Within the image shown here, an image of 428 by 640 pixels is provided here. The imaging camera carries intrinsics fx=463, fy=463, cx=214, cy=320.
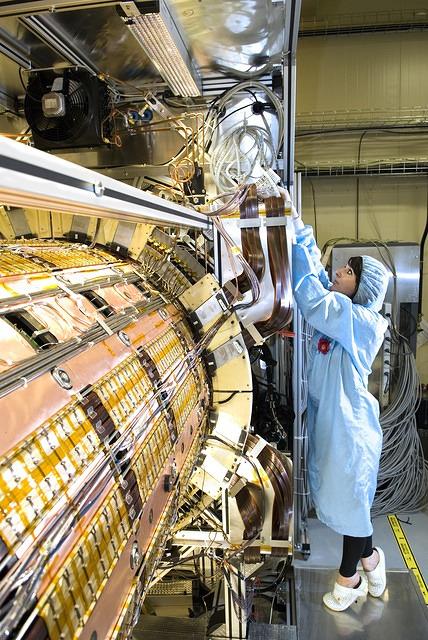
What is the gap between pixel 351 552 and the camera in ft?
7.68

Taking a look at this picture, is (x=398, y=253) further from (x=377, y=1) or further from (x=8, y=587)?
(x=8, y=587)

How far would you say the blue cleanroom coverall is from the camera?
2.16 metres

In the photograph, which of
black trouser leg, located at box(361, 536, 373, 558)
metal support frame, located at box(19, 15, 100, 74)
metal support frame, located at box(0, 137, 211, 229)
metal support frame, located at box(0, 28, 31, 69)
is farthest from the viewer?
black trouser leg, located at box(361, 536, 373, 558)

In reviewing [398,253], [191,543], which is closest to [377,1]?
[398,253]

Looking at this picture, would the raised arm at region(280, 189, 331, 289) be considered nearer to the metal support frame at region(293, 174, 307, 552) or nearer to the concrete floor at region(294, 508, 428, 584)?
Answer: the metal support frame at region(293, 174, 307, 552)

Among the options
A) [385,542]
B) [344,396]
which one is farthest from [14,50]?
[385,542]

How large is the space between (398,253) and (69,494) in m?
3.51

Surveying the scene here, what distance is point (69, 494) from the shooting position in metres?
0.84

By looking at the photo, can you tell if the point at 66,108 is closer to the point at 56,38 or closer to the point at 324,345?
the point at 56,38

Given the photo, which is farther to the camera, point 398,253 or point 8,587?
point 398,253

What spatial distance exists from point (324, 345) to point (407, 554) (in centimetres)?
171

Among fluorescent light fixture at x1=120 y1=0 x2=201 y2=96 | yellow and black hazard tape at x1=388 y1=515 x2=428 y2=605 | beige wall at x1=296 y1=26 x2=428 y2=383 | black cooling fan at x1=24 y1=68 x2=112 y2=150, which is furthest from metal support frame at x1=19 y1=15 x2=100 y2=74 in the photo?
yellow and black hazard tape at x1=388 y1=515 x2=428 y2=605

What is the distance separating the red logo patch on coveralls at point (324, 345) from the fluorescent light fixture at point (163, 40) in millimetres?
1375

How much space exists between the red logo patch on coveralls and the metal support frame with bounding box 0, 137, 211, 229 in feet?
5.35
